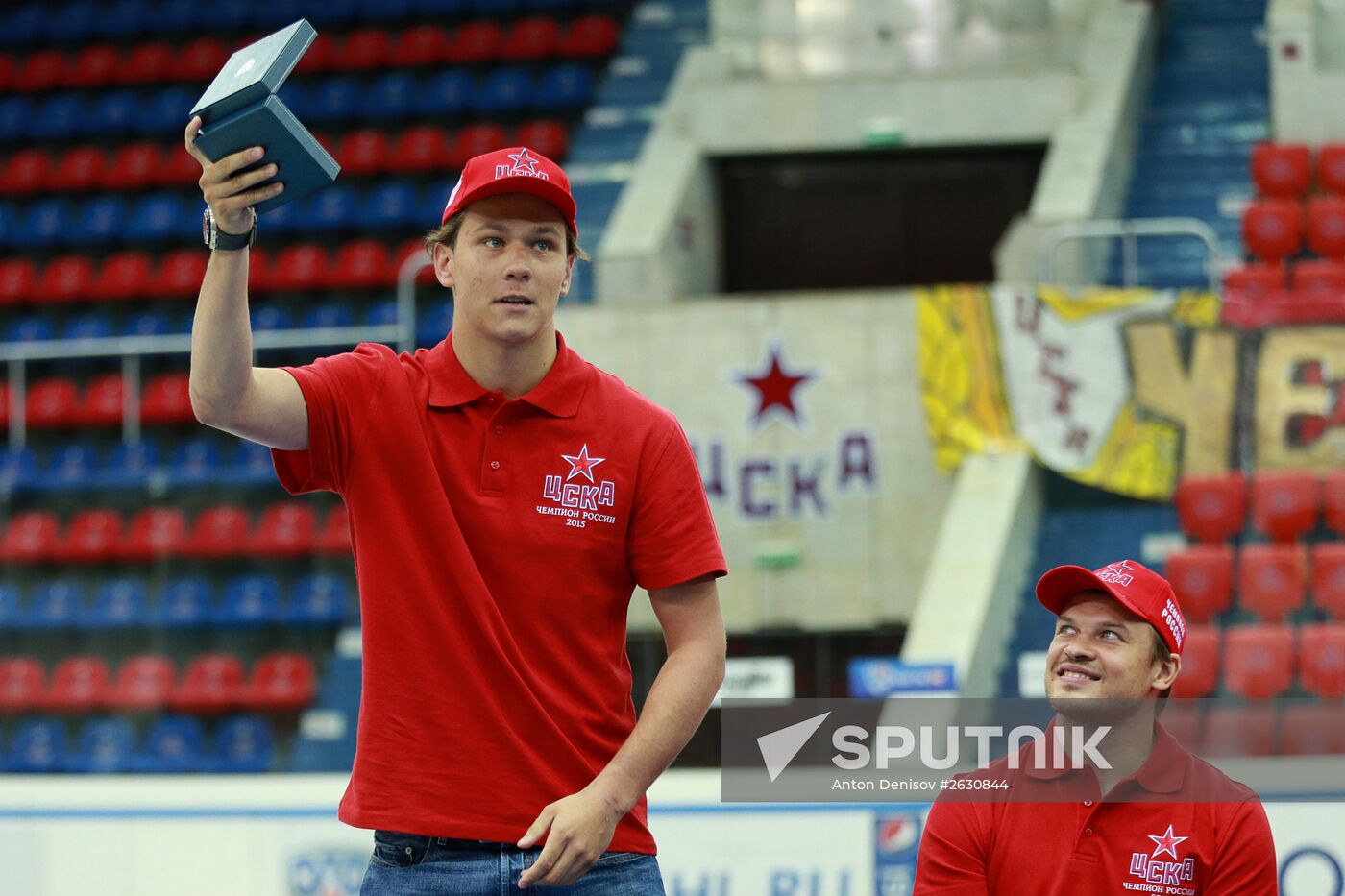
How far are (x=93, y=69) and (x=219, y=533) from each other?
21.8 feet

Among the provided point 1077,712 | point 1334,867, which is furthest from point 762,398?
point 1077,712

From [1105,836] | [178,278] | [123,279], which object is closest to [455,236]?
[1105,836]

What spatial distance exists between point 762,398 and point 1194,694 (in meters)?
3.17

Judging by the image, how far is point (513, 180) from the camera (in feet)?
7.44

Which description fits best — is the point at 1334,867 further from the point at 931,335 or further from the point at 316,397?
the point at 931,335

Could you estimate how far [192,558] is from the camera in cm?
879

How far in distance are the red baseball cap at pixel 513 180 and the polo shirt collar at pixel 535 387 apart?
0.56 ft

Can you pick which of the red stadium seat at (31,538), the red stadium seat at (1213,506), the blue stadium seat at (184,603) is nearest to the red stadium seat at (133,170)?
the red stadium seat at (31,538)

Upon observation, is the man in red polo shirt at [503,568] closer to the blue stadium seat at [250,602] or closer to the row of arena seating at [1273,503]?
the row of arena seating at [1273,503]

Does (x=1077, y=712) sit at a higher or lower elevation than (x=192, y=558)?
higher

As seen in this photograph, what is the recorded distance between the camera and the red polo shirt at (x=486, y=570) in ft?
7.32

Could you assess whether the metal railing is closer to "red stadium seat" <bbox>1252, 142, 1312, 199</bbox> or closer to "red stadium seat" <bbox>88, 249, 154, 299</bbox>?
"red stadium seat" <bbox>88, 249, 154, 299</bbox>

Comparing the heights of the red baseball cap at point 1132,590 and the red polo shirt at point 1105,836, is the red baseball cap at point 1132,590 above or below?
above

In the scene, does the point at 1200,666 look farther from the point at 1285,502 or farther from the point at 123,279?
the point at 123,279
